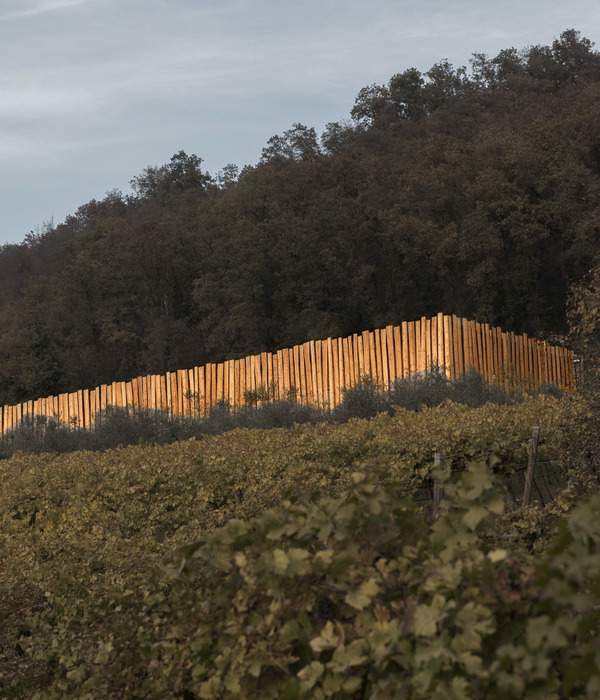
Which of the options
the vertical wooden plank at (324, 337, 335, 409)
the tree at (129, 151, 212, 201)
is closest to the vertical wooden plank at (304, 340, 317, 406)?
the vertical wooden plank at (324, 337, 335, 409)

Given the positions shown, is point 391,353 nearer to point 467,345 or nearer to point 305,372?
point 467,345

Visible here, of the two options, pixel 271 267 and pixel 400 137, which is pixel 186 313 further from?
pixel 400 137

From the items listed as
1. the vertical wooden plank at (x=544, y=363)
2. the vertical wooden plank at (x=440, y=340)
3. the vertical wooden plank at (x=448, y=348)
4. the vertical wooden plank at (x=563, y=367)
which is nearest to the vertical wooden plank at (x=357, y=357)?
the vertical wooden plank at (x=440, y=340)

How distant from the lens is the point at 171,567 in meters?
2.44

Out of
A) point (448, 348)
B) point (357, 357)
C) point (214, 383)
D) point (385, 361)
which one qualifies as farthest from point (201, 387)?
point (448, 348)

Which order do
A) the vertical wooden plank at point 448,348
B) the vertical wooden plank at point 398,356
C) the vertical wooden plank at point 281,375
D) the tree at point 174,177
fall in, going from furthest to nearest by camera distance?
the tree at point 174,177 < the vertical wooden plank at point 281,375 < the vertical wooden plank at point 398,356 < the vertical wooden plank at point 448,348

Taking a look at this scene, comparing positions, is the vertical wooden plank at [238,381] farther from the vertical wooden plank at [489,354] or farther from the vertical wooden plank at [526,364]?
the vertical wooden plank at [526,364]

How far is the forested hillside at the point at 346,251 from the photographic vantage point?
92.1 feet

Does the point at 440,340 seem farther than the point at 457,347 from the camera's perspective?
No

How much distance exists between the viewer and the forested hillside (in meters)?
28.1

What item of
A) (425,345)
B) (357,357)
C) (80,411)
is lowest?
(80,411)

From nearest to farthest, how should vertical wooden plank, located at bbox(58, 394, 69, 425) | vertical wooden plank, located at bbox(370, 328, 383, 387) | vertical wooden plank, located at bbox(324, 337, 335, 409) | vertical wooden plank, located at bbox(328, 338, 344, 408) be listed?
vertical wooden plank, located at bbox(370, 328, 383, 387)
vertical wooden plank, located at bbox(328, 338, 344, 408)
vertical wooden plank, located at bbox(324, 337, 335, 409)
vertical wooden plank, located at bbox(58, 394, 69, 425)

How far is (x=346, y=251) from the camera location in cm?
3080

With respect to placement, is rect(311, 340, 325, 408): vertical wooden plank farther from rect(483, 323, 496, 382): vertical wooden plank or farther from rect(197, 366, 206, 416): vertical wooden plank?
rect(483, 323, 496, 382): vertical wooden plank
